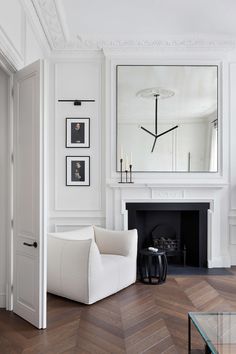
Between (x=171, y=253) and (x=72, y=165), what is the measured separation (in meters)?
2.00

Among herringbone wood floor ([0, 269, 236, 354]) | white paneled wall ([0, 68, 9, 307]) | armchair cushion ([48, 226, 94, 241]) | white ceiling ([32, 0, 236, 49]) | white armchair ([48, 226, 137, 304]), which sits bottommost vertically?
herringbone wood floor ([0, 269, 236, 354])

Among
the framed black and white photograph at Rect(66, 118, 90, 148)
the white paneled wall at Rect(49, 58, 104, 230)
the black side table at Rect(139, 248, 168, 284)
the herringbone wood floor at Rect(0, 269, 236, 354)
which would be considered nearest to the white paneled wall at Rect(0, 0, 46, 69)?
the white paneled wall at Rect(49, 58, 104, 230)

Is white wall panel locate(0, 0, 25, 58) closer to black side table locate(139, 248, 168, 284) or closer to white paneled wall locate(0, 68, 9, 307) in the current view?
white paneled wall locate(0, 68, 9, 307)

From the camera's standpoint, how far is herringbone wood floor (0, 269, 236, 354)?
2479 mm

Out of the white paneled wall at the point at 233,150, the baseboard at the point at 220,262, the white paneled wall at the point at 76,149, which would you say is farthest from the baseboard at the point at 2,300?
the white paneled wall at the point at 233,150

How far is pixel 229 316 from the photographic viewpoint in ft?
7.50

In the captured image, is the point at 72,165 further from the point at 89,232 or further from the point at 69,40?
the point at 69,40

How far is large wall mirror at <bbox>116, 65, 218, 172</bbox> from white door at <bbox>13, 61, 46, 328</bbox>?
1.96 m

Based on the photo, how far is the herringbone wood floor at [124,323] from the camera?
2479 mm

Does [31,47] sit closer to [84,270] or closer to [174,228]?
[84,270]

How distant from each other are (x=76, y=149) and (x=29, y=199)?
6.49 feet

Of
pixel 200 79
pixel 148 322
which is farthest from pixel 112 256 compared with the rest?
pixel 200 79

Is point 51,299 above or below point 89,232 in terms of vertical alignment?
below

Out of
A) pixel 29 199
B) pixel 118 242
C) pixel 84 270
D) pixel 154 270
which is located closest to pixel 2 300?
pixel 84 270
